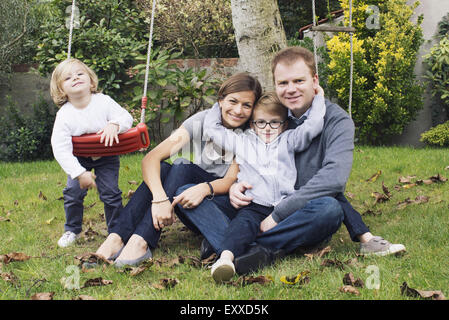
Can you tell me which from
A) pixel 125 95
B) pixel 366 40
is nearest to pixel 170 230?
pixel 125 95

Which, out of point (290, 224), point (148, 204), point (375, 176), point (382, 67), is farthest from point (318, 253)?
point (382, 67)

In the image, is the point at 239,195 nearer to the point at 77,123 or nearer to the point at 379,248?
the point at 379,248

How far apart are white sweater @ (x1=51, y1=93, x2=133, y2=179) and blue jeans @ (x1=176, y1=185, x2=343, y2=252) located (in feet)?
2.09

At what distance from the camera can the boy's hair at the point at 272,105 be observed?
8.91ft

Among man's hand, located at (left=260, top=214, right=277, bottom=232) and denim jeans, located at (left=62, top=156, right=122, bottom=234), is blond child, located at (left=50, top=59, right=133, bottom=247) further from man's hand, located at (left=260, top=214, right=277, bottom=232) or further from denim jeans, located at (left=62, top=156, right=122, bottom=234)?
man's hand, located at (left=260, top=214, right=277, bottom=232)

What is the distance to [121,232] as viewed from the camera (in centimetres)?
272

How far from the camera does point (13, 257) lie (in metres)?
2.77

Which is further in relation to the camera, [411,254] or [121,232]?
[121,232]

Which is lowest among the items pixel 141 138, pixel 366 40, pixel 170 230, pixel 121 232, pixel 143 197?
pixel 170 230

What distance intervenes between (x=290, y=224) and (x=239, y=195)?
0.34 meters

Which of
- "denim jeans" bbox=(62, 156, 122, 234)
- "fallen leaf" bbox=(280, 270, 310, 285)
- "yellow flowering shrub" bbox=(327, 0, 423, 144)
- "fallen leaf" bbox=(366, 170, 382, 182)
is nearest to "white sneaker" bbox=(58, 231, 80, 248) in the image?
"denim jeans" bbox=(62, 156, 122, 234)
